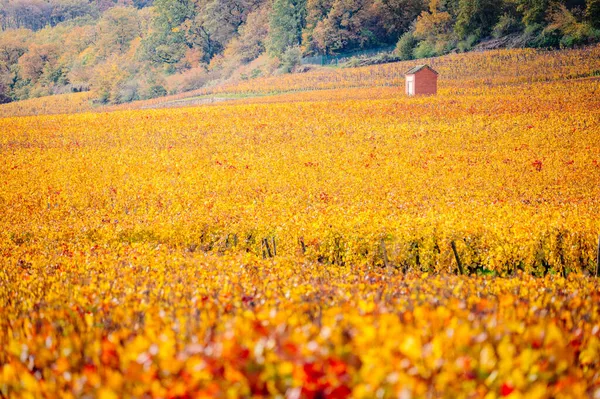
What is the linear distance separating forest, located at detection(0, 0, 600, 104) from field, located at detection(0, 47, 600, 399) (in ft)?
73.4

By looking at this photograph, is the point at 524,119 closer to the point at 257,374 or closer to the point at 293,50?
the point at 257,374

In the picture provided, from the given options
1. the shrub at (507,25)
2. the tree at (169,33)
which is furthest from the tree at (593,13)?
the tree at (169,33)

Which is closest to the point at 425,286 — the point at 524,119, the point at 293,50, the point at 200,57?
the point at 524,119

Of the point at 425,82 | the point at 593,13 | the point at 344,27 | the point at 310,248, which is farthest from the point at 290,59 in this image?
the point at 310,248

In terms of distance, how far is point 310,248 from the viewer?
14.7 metres

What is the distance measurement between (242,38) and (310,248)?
104m

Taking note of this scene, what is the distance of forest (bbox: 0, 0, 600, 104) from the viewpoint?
71250mm

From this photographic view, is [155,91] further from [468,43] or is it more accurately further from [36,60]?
[468,43]

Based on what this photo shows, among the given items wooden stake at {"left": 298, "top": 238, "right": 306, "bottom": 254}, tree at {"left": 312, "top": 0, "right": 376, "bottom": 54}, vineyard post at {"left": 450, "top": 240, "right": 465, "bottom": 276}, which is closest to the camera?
vineyard post at {"left": 450, "top": 240, "right": 465, "bottom": 276}

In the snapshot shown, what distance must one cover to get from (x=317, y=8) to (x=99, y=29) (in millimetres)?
67867

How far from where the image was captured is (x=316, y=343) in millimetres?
3531

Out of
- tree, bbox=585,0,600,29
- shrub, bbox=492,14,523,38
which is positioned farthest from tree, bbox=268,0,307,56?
tree, bbox=585,0,600,29

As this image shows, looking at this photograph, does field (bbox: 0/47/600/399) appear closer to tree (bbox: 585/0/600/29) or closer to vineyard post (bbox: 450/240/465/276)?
vineyard post (bbox: 450/240/465/276)

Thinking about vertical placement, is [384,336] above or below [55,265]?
above
